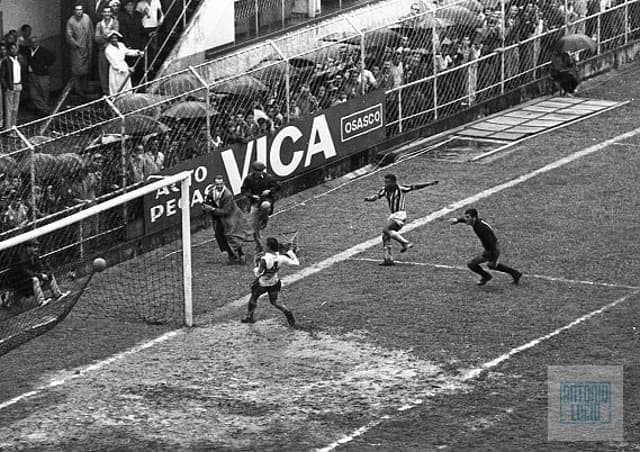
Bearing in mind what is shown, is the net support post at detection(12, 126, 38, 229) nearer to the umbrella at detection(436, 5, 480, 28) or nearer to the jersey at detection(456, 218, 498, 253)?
the jersey at detection(456, 218, 498, 253)

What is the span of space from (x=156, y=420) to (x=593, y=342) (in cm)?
611

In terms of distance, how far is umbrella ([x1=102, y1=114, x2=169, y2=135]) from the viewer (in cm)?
2769

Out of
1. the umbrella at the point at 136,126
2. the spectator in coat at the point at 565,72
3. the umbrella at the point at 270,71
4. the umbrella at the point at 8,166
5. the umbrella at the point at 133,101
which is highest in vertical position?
the umbrella at the point at 270,71

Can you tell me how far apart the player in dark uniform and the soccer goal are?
13.4ft

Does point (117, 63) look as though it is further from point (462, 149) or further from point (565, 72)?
point (565, 72)

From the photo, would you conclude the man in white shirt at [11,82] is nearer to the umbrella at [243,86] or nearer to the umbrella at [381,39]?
the umbrella at [243,86]

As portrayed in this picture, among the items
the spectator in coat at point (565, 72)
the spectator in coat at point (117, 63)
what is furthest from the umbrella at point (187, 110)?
the spectator in coat at point (565, 72)

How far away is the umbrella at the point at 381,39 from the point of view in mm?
32625

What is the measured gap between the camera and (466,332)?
927 inches

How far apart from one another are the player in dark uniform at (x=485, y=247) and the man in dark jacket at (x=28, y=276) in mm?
6047

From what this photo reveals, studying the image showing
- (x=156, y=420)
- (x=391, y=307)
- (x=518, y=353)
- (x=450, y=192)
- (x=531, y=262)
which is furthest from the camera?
(x=450, y=192)

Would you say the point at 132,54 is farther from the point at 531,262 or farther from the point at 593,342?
the point at 593,342

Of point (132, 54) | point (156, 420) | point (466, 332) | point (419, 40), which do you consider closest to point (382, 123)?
point (419, 40)

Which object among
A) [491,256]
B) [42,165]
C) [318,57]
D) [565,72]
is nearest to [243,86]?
[318,57]
